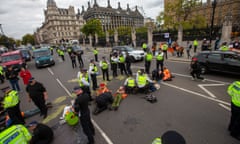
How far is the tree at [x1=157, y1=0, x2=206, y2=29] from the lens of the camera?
2742 centimetres

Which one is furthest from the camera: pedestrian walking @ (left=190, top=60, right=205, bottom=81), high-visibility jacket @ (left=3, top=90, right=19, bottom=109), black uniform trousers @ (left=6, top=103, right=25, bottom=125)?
pedestrian walking @ (left=190, top=60, right=205, bottom=81)

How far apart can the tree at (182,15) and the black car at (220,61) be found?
23003 millimetres

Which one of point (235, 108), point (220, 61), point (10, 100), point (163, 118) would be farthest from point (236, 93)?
point (10, 100)

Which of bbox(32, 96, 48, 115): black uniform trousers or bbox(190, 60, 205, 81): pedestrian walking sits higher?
bbox(190, 60, 205, 81): pedestrian walking

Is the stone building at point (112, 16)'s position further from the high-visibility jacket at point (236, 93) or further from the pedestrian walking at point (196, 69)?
the high-visibility jacket at point (236, 93)

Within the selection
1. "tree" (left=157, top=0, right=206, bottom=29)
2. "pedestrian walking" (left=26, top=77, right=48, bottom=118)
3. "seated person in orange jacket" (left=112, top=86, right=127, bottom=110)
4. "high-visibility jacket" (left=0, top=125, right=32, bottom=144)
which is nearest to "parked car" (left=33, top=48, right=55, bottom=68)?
"pedestrian walking" (left=26, top=77, right=48, bottom=118)

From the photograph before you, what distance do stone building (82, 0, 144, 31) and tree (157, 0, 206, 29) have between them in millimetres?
67283

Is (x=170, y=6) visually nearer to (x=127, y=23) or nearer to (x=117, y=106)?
(x=117, y=106)

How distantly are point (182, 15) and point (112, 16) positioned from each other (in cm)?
7616

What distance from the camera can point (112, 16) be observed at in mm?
96062

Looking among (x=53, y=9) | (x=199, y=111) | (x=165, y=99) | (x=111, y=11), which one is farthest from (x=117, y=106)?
(x=111, y=11)

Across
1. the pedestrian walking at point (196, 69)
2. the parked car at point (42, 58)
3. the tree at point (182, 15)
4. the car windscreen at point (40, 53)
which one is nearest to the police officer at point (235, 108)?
the pedestrian walking at point (196, 69)

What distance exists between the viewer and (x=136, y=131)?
377 cm

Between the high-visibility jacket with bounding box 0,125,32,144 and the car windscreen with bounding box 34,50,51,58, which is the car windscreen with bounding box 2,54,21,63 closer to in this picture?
the car windscreen with bounding box 34,50,51,58
